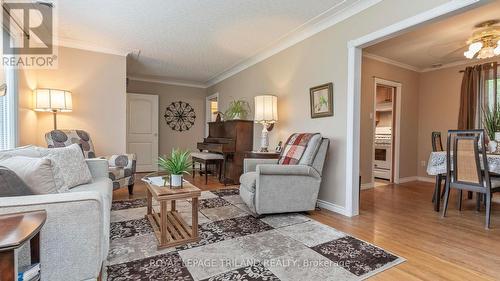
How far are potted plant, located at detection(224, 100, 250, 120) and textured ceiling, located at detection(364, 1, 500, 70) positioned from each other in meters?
2.39

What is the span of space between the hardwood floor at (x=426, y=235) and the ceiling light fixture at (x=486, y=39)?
6.68 ft

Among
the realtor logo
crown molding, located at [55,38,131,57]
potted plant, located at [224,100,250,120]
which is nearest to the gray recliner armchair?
potted plant, located at [224,100,250,120]

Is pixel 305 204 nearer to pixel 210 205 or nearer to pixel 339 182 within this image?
pixel 339 182

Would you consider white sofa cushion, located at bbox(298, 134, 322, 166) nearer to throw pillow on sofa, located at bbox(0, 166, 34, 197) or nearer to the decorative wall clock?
throw pillow on sofa, located at bbox(0, 166, 34, 197)

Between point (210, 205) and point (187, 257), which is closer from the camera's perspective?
point (187, 257)

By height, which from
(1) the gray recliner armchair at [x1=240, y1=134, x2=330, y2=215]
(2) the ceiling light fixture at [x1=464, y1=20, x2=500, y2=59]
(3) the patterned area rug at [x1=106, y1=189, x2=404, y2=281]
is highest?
(2) the ceiling light fixture at [x1=464, y1=20, x2=500, y2=59]

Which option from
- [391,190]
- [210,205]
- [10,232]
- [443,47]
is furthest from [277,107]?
[10,232]

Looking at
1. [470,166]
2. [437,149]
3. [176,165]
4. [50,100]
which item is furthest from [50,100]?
[437,149]

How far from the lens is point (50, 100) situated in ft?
10.9

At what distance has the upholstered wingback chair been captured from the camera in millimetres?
3164

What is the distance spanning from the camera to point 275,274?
1557 mm

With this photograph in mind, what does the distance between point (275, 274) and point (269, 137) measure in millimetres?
2994

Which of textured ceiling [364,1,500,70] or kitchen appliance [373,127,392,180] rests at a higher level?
textured ceiling [364,1,500,70]

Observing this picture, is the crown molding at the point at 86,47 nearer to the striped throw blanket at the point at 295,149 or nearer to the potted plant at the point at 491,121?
the striped throw blanket at the point at 295,149
